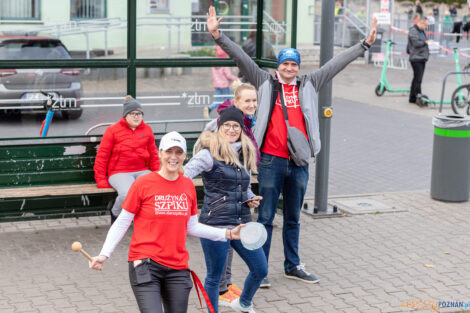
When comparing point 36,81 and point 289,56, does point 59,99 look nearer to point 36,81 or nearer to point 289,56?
point 36,81

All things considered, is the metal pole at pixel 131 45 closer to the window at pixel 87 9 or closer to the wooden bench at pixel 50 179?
the window at pixel 87 9

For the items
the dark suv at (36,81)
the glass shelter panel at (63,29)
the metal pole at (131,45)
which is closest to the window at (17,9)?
the glass shelter panel at (63,29)

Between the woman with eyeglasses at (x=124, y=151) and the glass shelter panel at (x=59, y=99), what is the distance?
619 mm

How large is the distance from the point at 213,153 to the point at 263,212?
1194 mm

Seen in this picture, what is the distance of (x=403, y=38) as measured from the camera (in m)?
32.9

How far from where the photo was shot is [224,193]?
219 inches

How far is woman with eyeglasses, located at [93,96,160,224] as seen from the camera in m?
7.64

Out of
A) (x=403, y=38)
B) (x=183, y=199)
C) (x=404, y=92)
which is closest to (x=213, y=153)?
(x=183, y=199)

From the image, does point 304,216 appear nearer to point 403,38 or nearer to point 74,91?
point 74,91

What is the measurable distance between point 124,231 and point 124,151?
123 inches

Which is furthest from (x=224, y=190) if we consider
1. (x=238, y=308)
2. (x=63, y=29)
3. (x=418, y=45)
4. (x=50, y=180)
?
(x=418, y=45)

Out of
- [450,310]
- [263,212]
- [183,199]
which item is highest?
[183,199]

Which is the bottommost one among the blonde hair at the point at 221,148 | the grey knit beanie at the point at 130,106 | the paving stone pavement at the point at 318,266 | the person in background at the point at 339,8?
the paving stone pavement at the point at 318,266

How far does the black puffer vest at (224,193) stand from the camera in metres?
5.55
